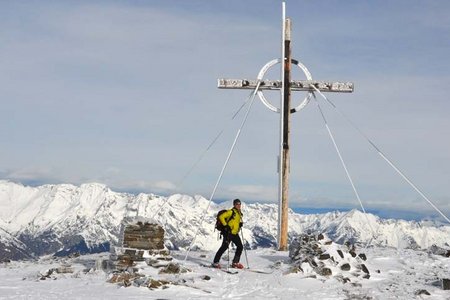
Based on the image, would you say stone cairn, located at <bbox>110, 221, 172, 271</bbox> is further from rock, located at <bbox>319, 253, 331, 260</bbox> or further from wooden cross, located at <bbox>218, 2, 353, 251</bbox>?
wooden cross, located at <bbox>218, 2, 353, 251</bbox>

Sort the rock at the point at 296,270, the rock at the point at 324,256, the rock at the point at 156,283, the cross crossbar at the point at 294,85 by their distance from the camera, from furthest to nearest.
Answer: the cross crossbar at the point at 294,85, the rock at the point at 324,256, the rock at the point at 296,270, the rock at the point at 156,283

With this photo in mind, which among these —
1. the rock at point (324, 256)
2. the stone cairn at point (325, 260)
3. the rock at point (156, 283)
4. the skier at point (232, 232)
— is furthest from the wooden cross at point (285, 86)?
the rock at point (156, 283)

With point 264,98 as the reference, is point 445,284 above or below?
below

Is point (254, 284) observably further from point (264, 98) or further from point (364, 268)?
point (264, 98)

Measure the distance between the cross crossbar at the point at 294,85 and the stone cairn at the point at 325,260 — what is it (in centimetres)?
868

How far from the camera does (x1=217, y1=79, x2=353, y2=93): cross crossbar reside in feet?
91.9

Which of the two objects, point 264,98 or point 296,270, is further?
point 264,98

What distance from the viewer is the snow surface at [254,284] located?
17281 mm

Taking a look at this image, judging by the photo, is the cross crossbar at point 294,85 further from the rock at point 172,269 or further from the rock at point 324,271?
the rock at point 324,271

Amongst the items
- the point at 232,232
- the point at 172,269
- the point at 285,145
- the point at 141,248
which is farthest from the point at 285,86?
the point at 172,269

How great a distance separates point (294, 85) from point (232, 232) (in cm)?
911

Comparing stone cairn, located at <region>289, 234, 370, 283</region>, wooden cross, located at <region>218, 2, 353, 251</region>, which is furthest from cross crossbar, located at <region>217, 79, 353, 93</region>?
stone cairn, located at <region>289, 234, 370, 283</region>

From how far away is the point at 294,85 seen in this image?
28.2m

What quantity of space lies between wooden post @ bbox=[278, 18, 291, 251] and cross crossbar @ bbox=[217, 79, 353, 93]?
409 millimetres
